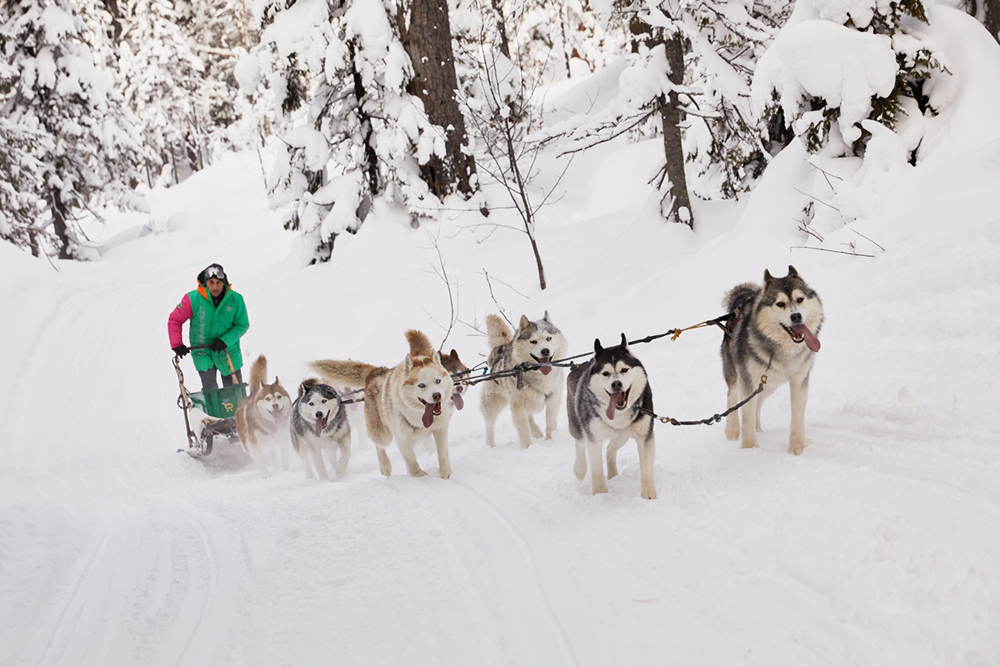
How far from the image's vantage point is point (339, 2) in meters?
12.0

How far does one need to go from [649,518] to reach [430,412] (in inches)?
76.9

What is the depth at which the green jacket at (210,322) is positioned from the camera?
7.21 metres

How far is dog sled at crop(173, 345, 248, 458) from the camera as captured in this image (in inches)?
275

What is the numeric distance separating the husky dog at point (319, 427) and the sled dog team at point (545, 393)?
1 centimetres

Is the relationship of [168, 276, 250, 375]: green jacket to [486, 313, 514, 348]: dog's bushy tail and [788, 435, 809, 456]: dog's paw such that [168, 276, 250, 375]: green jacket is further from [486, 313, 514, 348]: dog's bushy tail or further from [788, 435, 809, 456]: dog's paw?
[788, 435, 809, 456]: dog's paw

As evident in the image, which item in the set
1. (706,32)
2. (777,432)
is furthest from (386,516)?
(706,32)

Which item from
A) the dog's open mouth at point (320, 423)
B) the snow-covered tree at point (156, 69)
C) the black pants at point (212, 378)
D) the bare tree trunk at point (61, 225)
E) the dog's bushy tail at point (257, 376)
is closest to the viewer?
the dog's open mouth at point (320, 423)

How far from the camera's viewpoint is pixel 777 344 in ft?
12.9

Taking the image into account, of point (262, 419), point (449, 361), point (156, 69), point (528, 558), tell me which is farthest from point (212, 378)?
point (156, 69)

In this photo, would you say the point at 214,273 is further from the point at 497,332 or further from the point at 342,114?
the point at 342,114

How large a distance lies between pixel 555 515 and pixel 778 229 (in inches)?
206

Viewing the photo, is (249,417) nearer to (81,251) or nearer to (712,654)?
(712,654)

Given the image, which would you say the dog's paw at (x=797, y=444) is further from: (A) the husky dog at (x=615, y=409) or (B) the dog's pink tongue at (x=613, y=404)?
(B) the dog's pink tongue at (x=613, y=404)

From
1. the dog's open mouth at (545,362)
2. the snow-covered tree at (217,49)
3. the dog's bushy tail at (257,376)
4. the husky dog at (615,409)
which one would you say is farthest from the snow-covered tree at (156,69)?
the husky dog at (615,409)
